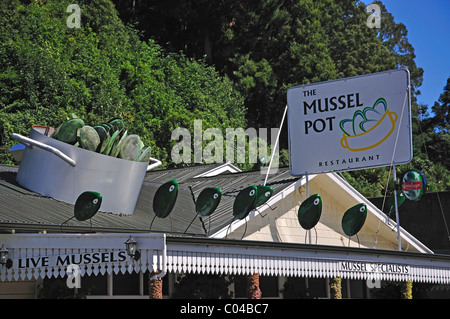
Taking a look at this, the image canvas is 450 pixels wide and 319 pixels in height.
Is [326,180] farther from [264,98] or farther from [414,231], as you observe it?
[264,98]

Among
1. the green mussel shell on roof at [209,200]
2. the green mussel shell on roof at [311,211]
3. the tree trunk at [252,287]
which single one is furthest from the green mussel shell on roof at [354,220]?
the green mussel shell on roof at [209,200]

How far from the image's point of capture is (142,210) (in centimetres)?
1720

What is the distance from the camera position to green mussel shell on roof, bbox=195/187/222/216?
15.3m

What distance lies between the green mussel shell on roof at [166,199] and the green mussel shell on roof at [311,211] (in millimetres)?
3191

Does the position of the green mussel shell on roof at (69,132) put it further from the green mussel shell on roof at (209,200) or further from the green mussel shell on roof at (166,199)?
the green mussel shell on roof at (209,200)

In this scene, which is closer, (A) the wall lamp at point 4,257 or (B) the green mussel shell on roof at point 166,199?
(A) the wall lamp at point 4,257

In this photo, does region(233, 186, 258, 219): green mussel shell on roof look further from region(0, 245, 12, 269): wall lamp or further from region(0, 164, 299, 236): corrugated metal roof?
region(0, 245, 12, 269): wall lamp

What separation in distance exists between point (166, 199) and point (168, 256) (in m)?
3.10

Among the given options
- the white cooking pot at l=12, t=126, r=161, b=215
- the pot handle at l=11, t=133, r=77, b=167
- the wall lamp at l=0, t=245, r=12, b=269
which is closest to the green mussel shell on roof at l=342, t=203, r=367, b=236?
the white cooking pot at l=12, t=126, r=161, b=215

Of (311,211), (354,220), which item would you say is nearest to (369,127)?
(354,220)

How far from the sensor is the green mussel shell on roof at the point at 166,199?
14797 millimetres

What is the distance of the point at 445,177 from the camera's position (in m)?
40.8

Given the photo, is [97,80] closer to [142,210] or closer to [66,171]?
[142,210]
